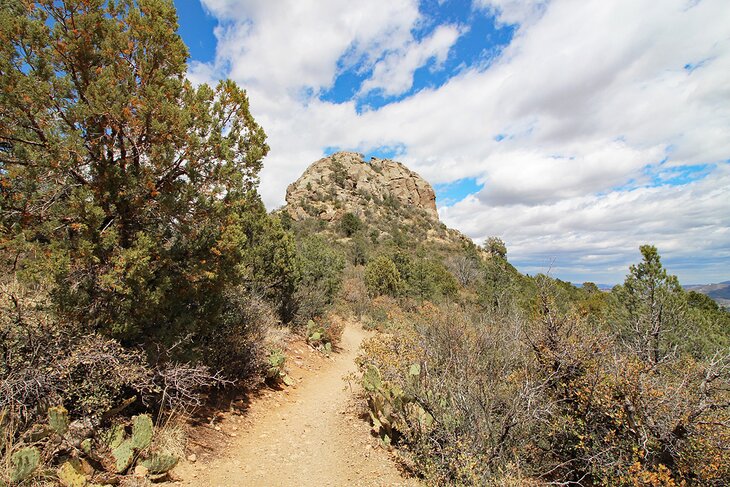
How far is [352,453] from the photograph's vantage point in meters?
5.29

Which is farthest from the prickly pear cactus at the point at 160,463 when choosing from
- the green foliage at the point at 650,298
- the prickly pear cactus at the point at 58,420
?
the green foliage at the point at 650,298

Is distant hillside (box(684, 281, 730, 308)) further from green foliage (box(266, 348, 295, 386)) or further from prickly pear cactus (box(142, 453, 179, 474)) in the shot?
prickly pear cactus (box(142, 453, 179, 474))

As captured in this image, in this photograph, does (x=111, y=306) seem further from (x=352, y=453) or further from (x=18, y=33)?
(x=352, y=453)

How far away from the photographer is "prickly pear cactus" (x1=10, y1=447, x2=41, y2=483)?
2.97 m

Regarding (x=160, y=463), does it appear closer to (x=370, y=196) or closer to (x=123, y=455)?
(x=123, y=455)

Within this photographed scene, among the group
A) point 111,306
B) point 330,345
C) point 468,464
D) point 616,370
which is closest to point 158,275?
point 111,306

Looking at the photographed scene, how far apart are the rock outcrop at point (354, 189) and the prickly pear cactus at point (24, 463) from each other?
41.8m

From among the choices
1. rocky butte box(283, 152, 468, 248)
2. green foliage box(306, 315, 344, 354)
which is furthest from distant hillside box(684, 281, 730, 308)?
rocky butte box(283, 152, 468, 248)

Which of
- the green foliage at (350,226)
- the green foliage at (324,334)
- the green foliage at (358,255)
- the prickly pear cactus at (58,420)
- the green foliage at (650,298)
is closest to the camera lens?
the prickly pear cactus at (58,420)

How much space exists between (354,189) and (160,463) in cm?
5305

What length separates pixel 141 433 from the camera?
156 inches

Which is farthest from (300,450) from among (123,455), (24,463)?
(24,463)

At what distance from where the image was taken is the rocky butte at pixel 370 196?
46594mm

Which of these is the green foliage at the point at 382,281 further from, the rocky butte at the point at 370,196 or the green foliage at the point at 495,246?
the green foliage at the point at 495,246
